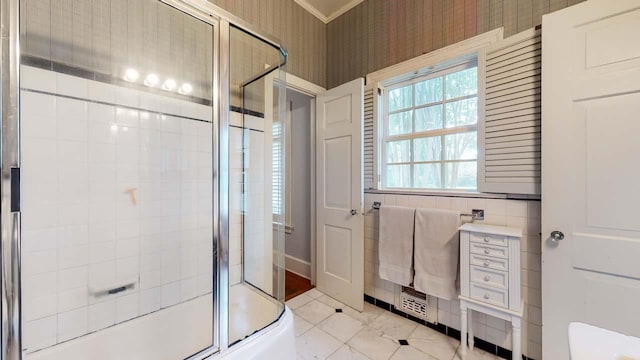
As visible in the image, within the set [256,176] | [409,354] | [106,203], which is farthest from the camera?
[256,176]

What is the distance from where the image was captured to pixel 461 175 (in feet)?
5.93

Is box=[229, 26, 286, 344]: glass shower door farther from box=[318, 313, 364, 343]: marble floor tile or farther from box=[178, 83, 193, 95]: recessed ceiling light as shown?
box=[318, 313, 364, 343]: marble floor tile

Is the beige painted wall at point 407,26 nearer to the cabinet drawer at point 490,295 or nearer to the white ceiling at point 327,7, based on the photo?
the white ceiling at point 327,7

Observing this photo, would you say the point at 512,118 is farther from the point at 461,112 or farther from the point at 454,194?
the point at 454,194

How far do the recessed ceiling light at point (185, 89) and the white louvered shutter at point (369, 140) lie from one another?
4.91 feet

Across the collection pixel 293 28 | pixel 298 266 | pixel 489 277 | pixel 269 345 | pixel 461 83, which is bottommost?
pixel 298 266

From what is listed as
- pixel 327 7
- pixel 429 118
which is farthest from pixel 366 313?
pixel 327 7

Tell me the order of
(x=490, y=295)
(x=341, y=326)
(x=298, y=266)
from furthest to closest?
(x=298, y=266), (x=341, y=326), (x=490, y=295)

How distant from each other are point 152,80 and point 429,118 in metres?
2.08

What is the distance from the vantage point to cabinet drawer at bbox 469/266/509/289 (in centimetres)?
142

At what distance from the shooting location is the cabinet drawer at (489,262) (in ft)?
4.67

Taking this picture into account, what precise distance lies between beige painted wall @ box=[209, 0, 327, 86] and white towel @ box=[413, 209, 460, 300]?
1832mm

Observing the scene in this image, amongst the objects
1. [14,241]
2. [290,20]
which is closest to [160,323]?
[14,241]

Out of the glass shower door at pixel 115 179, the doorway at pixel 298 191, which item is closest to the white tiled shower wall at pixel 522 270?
the doorway at pixel 298 191
